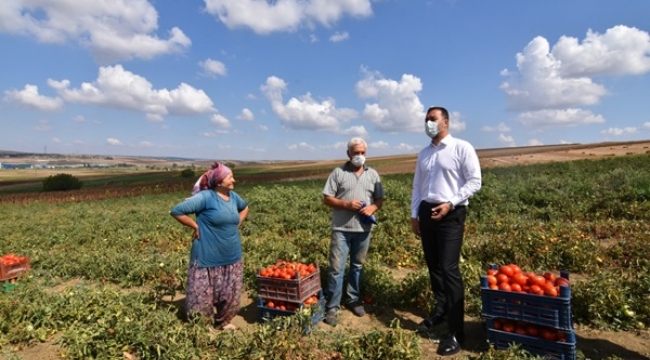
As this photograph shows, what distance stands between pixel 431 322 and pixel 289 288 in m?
1.76

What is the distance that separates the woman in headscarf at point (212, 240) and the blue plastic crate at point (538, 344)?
3098 millimetres

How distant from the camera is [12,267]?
7.05m

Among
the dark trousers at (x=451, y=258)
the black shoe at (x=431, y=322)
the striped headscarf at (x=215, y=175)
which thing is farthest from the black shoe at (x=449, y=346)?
the striped headscarf at (x=215, y=175)

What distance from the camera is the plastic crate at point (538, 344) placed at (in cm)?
359

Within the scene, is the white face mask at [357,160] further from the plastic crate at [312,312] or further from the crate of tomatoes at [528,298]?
the crate of tomatoes at [528,298]

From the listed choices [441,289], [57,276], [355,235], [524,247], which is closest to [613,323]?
[441,289]

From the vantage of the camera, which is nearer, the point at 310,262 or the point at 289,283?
the point at 289,283

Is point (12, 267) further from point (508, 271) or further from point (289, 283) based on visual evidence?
point (508, 271)

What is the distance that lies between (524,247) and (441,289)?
320cm

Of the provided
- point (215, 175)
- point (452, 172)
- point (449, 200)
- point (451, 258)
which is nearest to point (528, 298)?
point (451, 258)

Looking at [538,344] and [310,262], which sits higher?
[538,344]

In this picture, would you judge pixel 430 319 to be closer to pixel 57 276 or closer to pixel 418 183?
pixel 418 183

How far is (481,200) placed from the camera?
12.3 metres

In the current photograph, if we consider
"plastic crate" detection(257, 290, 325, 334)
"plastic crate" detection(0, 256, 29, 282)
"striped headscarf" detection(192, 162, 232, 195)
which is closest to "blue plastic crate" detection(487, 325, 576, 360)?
"plastic crate" detection(257, 290, 325, 334)
